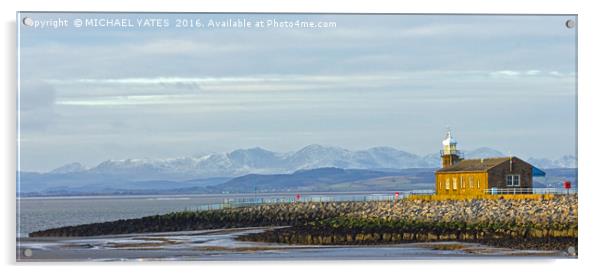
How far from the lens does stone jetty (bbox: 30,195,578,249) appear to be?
1502 centimetres

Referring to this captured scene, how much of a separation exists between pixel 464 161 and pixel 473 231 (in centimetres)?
96

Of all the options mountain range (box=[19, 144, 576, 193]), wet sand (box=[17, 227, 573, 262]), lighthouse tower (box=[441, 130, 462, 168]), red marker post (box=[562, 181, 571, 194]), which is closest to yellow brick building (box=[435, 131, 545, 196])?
lighthouse tower (box=[441, 130, 462, 168])

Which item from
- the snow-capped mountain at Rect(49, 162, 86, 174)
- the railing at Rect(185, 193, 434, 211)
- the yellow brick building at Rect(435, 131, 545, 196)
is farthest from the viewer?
the railing at Rect(185, 193, 434, 211)

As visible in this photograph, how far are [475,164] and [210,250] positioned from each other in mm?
3475

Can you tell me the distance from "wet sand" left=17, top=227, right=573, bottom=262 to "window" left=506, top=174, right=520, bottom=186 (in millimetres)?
973

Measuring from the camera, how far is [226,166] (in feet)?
49.5

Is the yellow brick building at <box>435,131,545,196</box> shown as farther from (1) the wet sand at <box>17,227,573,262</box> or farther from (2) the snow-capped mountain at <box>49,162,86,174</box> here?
(2) the snow-capped mountain at <box>49,162,86,174</box>

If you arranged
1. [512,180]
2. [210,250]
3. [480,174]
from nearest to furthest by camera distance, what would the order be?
[210,250], [512,180], [480,174]

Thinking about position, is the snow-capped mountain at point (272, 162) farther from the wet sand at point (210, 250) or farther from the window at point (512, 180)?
the wet sand at point (210, 250)

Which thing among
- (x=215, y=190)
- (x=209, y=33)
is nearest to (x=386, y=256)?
(x=215, y=190)

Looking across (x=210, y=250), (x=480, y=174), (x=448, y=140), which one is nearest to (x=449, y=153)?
(x=448, y=140)

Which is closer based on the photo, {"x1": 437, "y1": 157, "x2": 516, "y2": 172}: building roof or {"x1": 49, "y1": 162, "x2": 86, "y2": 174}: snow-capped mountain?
{"x1": 49, "y1": 162, "x2": 86, "y2": 174}: snow-capped mountain

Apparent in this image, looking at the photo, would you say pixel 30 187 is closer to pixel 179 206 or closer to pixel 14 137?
pixel 14 137

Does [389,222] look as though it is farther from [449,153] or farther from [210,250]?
[210,250]
